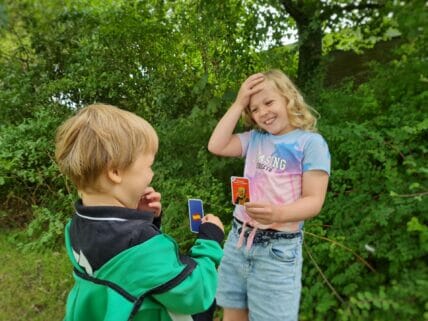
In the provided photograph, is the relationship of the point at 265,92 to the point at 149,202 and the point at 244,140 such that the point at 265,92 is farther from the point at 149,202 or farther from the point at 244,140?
the point at 149,202

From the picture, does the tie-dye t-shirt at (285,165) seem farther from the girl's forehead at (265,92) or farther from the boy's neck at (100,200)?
the boy's neck at (100,200)

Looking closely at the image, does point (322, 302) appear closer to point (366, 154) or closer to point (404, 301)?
point (404, 301)

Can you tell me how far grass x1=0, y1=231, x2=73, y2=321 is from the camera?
3297mm

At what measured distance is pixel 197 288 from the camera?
4.26ft

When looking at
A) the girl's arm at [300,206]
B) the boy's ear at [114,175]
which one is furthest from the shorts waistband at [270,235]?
the boy's ear at [114,175]

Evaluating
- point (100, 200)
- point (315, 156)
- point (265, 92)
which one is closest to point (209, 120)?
point (265, 92)

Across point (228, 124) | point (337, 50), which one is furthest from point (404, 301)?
point (337, 50)

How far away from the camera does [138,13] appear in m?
4.41

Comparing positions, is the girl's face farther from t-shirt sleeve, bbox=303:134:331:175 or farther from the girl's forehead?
t-shirt sleeve, bbox=303:134:331:175

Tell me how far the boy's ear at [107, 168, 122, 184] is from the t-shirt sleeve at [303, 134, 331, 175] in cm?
83

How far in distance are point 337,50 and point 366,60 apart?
32 cm

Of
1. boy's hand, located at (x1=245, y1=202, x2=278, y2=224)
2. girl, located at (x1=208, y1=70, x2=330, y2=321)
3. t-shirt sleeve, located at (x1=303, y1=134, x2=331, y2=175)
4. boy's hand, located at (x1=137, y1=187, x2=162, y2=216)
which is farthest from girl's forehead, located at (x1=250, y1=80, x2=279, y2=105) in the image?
boy's hand, located at (x1=137, y1=187, x2=162, y2=216)

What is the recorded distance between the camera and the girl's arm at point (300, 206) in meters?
1.75

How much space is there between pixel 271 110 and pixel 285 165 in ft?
0.89
